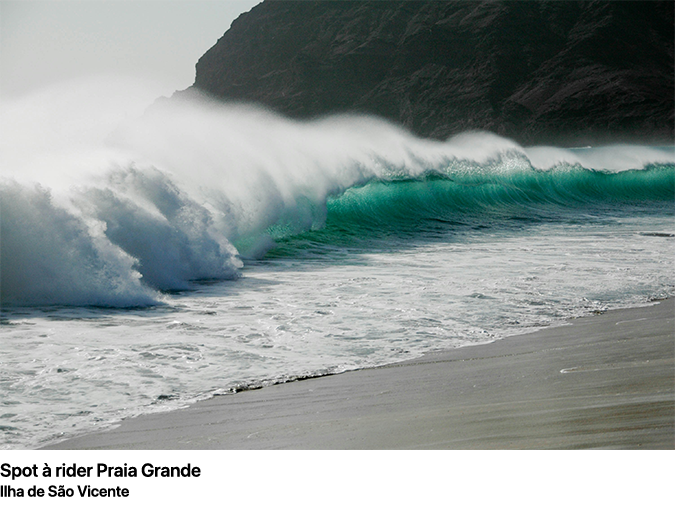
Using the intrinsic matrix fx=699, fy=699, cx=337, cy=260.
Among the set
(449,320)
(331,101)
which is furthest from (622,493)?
(331,101)

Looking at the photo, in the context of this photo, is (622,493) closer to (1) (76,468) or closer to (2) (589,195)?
(1) (76,468)

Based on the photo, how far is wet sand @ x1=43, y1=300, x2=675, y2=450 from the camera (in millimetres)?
1976

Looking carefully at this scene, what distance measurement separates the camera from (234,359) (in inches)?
131

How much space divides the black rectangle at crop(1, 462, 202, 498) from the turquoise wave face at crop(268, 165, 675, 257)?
5596 millimetres

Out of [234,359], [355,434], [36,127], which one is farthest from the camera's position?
[36,127]

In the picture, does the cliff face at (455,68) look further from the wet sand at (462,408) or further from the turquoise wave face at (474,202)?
the wet sand at (462,408)

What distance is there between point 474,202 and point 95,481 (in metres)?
11.7

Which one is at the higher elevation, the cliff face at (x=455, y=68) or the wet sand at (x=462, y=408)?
the cliff face at (x=455, y=68)

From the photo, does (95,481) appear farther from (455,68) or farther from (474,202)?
(455,68)

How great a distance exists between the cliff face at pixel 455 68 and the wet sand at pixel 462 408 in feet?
112

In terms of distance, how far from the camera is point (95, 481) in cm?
187

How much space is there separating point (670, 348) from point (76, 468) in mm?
2398

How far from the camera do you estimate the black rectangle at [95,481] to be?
1855 millimetres

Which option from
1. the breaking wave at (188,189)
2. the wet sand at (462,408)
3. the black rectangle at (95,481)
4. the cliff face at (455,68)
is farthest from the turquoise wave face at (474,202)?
the cliff face at (455,68)
